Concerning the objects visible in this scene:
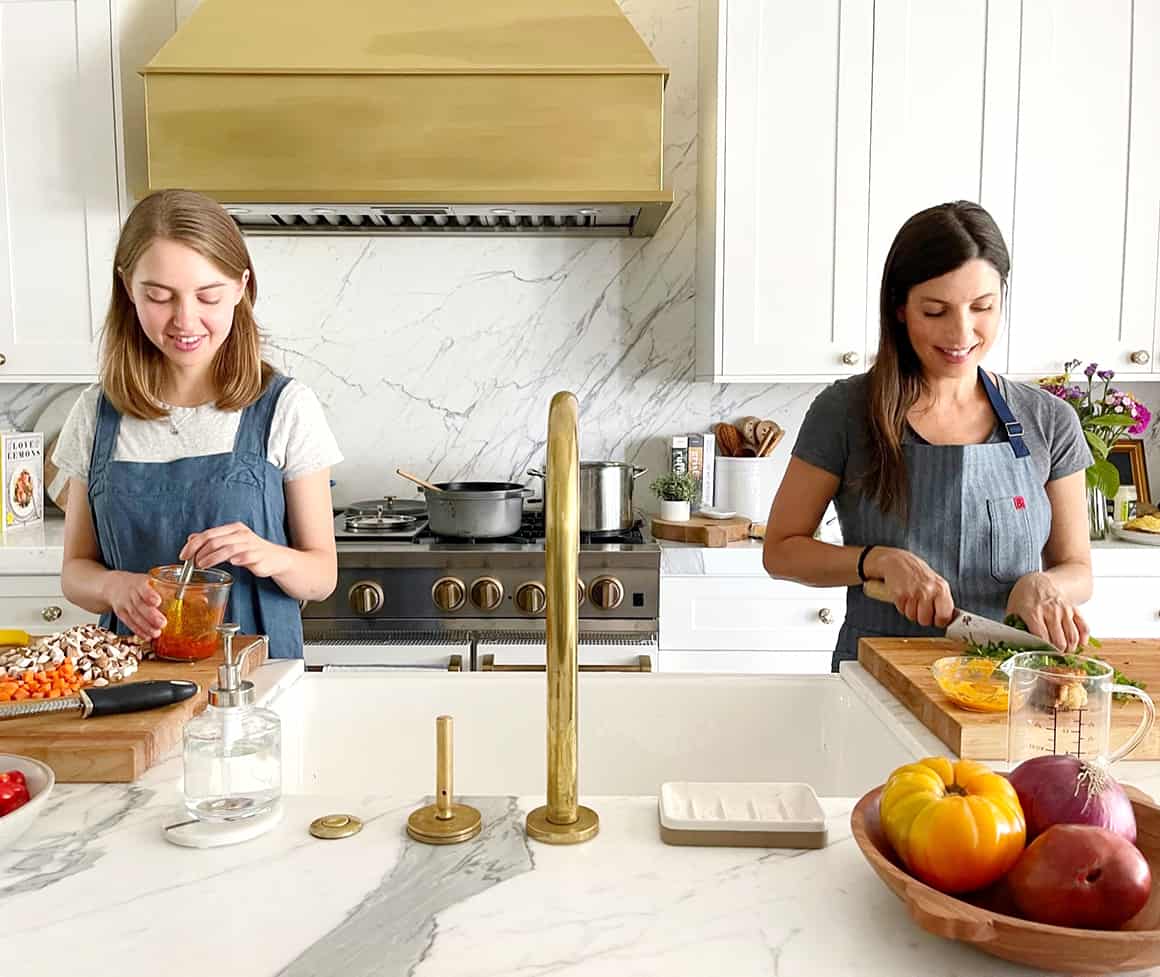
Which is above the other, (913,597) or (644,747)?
(913,597)

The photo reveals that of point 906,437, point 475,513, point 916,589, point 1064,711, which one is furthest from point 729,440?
point 1064,711

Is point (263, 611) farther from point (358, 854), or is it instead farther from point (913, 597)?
point (913, 597)

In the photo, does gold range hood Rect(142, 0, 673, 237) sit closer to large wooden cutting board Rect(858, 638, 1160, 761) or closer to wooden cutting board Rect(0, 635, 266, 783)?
large wooden cutting board Rect(858, 638, 1160, 761)

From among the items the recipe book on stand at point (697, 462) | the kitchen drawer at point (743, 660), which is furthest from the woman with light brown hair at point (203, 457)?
the recipe book on stand at point (697, 462)

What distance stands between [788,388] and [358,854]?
2504 mm

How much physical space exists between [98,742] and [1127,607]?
7.94 ft

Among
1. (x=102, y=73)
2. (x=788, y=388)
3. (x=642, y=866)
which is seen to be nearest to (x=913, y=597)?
(x=642, y=866)

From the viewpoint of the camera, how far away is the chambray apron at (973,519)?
167 centimetres

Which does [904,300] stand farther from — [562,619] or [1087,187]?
[1087,187]

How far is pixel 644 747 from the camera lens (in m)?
1.45

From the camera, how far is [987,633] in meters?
1.37

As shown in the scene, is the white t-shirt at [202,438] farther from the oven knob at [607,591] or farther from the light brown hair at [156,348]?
the oven knob at [607,591]

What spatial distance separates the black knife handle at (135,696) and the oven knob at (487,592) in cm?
138

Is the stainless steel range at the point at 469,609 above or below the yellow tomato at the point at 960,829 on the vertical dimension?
below
